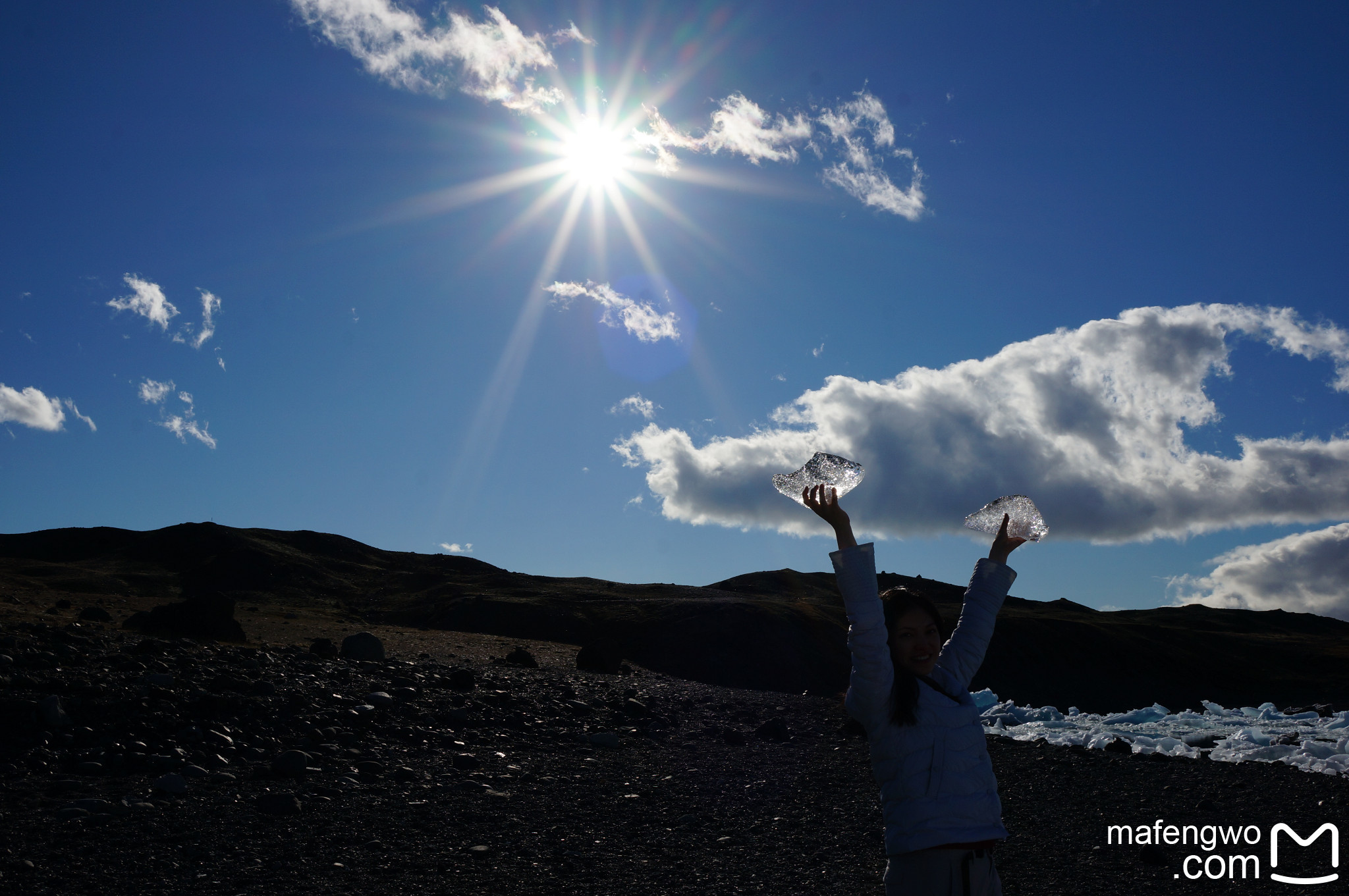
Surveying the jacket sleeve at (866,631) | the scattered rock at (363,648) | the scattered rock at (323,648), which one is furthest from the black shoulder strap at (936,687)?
the scattered rock at (323,648)

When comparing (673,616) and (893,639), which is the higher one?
(673,616)

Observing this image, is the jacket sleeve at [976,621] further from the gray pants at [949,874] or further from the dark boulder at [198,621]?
the dark boulder at [198,621]

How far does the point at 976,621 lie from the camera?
3854 millimetres

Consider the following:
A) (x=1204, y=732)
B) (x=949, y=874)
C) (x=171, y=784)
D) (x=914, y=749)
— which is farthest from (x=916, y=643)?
(x=1204, y=732)

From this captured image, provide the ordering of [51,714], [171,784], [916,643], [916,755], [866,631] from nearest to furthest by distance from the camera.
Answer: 1. [866,631]
2. [916,755]
3. [916,643]
4. [171,784]
5. [51,714]

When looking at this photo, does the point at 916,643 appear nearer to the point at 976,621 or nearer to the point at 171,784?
the point at 976,621

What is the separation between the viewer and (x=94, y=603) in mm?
32438

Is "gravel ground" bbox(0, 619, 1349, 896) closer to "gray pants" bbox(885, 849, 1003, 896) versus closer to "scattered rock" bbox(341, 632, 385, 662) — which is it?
"scattered rock" bbox(341, 632, 385, 662)

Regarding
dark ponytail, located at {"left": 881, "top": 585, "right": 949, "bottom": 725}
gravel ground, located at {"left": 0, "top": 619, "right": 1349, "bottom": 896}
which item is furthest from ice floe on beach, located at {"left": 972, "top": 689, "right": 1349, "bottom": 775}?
dark ponytail, located at {"left": 881, "top": 585, "right": 949, "bottom": 725}

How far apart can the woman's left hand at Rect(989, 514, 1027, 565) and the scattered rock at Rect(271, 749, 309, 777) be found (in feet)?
31.2

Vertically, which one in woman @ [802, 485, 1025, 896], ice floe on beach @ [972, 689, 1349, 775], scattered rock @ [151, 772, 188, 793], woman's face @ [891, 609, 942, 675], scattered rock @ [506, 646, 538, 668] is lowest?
scattered rock @ [151, 772, 188, 793]

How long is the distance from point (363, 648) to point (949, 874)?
708 inches

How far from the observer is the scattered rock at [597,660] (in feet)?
79.2

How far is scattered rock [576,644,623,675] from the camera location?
24.1m
